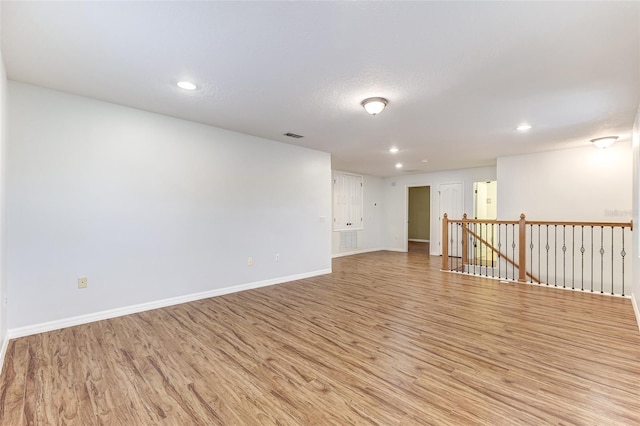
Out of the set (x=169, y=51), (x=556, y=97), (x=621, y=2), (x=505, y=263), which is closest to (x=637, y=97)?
(x=556, y=97)

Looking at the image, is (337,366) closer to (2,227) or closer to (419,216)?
(2,227)

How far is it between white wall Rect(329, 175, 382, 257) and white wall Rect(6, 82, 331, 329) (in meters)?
4.20

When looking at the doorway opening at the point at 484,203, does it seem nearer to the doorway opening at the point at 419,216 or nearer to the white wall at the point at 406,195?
the white wall at the point at 406,195

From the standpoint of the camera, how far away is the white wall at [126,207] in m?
2.96

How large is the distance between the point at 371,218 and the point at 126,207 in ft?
23.2

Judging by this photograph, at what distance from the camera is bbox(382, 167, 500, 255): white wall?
7945 mm

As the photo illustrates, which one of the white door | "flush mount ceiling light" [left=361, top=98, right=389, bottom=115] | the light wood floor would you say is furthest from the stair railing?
"flush mount ceiling light" [left=361, top=98, right=389, bottom=115]

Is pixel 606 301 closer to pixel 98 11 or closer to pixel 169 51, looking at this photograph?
pixel 169 51

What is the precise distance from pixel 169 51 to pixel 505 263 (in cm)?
709

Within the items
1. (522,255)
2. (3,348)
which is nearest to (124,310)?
(3,348)

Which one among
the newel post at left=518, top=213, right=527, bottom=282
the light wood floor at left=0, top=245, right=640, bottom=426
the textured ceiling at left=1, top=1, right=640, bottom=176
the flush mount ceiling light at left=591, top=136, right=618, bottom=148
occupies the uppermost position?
the textured ceiling at left=1, top=1, right=640, bottom=176

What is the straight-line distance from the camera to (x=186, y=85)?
9.49 ft

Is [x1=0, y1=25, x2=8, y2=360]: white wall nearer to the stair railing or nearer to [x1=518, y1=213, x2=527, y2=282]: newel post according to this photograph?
the stair railing

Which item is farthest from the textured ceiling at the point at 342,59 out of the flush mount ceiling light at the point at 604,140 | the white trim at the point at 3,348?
the white trim at the point at 3,348
